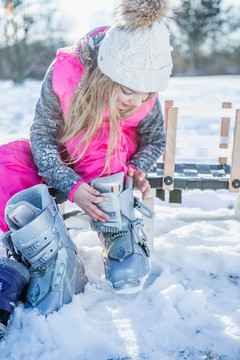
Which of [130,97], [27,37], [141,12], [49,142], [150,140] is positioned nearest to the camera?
[141,12]

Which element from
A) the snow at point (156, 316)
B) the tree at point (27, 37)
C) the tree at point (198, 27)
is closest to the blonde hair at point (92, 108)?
the snow at point (156, 316)

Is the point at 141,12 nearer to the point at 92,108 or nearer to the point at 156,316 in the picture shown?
the point at 92,108

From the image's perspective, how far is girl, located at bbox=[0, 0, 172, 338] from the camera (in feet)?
3.36

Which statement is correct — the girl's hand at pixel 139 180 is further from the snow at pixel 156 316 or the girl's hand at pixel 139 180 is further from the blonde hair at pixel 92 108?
the snow at pixel 156 316

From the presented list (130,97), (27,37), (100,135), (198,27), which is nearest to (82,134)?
(100,135)

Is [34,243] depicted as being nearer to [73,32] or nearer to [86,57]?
[86,57]

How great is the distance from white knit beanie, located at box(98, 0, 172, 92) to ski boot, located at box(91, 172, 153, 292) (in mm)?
333

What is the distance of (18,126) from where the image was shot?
421 centimetres

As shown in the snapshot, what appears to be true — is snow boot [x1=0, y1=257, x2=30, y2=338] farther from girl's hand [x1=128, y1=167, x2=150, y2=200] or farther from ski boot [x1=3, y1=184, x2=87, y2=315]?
girl's hand [x1=128, y1=167, x2=150, y2=200]

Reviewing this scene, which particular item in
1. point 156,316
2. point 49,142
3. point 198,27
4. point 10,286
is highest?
point 198,27

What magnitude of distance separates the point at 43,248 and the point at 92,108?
0.50m

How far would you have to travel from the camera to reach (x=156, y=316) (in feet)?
3.33

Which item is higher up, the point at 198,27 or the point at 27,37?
the point at 198,27

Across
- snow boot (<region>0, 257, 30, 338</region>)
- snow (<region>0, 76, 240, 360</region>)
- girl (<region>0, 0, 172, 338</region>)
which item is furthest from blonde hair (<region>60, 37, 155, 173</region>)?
snow boot (<region>0, 257, 30, 338</region>)
